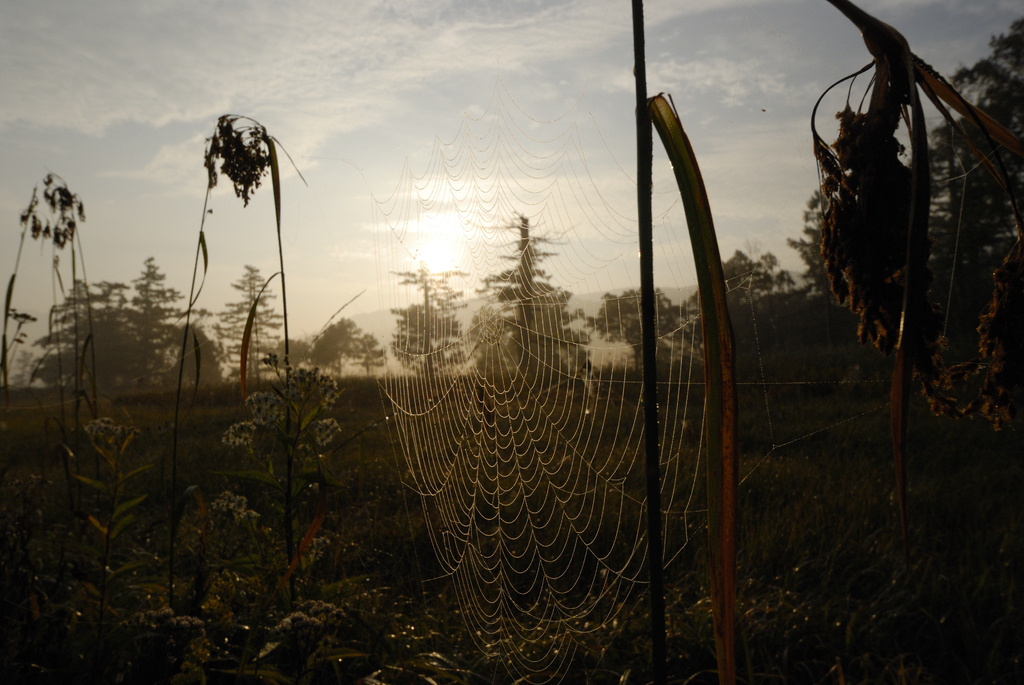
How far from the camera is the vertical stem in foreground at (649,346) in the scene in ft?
2.11

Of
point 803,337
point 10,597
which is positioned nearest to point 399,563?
point 10,597

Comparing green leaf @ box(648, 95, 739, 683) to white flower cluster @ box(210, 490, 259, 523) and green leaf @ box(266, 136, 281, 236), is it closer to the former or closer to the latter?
green leaf @ box(266, 136, 281, 236)

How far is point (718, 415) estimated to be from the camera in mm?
517

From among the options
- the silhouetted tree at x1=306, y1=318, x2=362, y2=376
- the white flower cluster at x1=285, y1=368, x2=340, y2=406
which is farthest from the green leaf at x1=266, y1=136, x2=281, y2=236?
the silhouetted tree at x1=306, y1=318, x2=362, y2=376

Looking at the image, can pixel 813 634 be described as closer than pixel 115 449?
No

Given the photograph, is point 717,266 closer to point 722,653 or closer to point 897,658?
point 722,653

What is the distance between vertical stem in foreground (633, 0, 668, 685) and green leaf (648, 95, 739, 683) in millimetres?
106

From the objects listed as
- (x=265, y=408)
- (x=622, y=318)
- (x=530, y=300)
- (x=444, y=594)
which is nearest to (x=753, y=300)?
(x=622, y=318)

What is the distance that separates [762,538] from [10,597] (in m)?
3.52

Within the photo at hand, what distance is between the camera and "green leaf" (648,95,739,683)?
1.68ft

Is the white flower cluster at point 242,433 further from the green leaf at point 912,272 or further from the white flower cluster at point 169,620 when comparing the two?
the green leaf at point 912,272

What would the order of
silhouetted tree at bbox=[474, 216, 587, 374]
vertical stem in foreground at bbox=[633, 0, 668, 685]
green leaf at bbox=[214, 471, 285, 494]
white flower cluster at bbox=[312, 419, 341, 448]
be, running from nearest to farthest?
1. vertical stem in foreground at bbox=[633, 0, 668, 685]
2. green leaf at bbox=[214, 471, 285, 494]
3. white flower cluster at bbox=[312, 419, 341, 448]
4. silhouetted tree at bbox=[474, 216, 587, 374]

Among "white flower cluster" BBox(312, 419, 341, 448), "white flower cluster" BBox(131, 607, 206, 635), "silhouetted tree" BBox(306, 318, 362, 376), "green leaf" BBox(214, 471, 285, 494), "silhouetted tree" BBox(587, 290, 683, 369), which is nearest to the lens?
"white flower cluster" BBox(131, 607, 206, 635)

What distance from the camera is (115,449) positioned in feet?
7.01
